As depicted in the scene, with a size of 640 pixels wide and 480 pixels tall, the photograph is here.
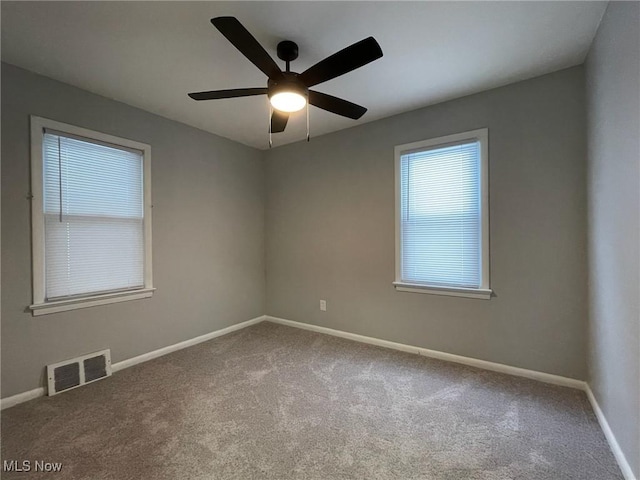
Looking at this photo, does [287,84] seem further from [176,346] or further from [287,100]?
[176,346]

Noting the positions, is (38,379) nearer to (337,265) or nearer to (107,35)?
(107,35)

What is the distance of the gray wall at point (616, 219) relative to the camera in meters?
1.36

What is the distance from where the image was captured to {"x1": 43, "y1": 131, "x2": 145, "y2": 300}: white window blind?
2.35 metres

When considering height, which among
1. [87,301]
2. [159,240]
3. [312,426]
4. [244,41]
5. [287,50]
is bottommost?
[312,426]

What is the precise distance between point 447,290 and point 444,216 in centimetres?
72

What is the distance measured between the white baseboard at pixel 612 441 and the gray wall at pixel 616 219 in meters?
0.04

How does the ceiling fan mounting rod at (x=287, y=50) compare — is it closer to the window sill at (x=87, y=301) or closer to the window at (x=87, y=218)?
the window at (x=87, y=218)

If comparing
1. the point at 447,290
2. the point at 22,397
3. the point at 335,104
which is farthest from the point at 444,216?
the point at 22,397

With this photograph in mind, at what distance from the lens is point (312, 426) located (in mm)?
1850

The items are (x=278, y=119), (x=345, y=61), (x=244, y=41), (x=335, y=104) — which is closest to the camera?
(x=244, y=41)

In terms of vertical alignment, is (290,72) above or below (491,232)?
above

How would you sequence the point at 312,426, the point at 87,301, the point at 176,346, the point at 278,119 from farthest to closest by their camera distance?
the point at 176,346
the point at 87,301
the point at 278,119
the point at 312,426

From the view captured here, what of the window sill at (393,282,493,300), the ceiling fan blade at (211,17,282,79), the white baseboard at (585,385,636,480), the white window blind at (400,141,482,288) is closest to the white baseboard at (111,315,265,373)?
the window sill at (393,282,493,300)

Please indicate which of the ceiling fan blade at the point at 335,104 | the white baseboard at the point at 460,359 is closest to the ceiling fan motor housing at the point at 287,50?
the ceiling fan blade at the point at 335,104
